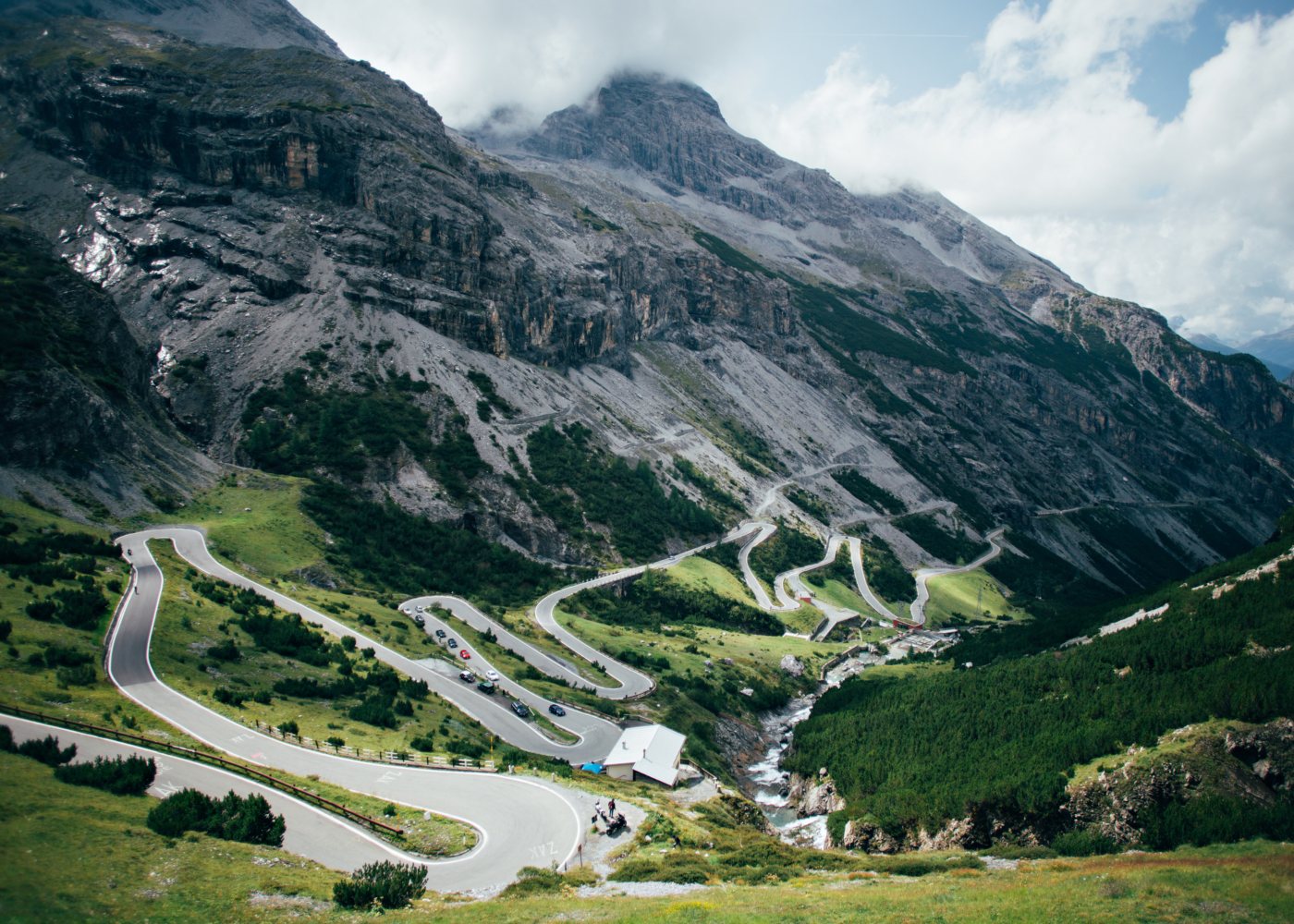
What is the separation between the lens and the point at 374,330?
123312mm

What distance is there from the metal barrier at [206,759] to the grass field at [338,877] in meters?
4.13

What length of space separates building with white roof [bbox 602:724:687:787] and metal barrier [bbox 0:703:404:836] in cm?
2225

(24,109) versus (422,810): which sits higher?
(24,109)

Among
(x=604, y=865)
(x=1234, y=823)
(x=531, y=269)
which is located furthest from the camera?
(x=531, y=269)

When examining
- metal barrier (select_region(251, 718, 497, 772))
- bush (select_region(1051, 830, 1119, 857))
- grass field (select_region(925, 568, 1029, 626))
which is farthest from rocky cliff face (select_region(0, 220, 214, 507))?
grass field (select_region(925, 568, 1029, 626))

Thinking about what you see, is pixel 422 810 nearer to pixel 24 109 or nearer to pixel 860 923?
pixel 860 923

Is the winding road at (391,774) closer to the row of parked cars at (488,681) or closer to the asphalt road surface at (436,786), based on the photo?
the asphalt road surface at (436,786)

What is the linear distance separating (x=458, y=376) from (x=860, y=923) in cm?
11395

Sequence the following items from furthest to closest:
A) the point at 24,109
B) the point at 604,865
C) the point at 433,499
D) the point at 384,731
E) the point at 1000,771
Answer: the point at 24,109 < the point at 433,499 < the point at 1000,771 < the point at 384,731 < the point at 604,865

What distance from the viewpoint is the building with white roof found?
4934 cm

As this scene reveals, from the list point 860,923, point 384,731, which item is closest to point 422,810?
point 384,731

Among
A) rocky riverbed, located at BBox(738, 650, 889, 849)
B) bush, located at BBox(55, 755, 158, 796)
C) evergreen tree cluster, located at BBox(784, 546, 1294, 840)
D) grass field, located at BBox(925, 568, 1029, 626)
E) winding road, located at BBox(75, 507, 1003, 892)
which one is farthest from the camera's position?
grass field, located at BBox(925, 568, 1029, 626)

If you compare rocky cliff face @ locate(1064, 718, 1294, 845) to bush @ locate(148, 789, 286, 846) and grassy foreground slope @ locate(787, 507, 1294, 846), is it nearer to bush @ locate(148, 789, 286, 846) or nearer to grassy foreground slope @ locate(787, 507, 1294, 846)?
grassy foreground slope @ locate(787, 507, 1294, 846)

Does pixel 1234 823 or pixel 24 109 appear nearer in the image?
pixel 1234 823
